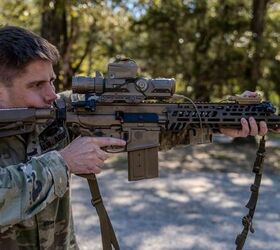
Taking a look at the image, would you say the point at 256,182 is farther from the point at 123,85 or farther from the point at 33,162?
the point at 33,162

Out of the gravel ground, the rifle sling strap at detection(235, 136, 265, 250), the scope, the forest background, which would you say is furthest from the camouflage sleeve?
the forest background

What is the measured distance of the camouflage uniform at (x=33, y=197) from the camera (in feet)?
5.61

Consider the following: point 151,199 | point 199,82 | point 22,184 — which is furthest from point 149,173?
point 199,82

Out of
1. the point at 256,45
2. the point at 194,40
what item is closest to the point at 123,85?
the point at 256,45

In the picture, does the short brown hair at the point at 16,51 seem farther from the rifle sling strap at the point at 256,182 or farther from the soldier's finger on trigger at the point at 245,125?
the rifle sling strap at the point at 256,182

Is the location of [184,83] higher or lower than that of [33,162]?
higher

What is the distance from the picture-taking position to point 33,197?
1733mm

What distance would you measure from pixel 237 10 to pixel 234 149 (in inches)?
160

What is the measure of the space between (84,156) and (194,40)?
11974 millimetres

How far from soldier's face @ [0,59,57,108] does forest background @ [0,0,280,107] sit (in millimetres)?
8560

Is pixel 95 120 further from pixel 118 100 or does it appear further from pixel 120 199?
pixel 120 199

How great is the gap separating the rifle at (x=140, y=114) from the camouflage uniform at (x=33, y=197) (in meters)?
0.14

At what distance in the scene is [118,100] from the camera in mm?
2273

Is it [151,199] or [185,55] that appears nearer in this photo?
[151,199]
